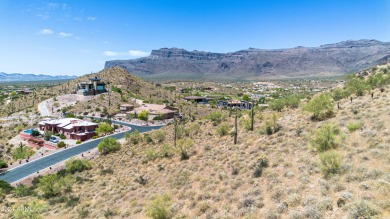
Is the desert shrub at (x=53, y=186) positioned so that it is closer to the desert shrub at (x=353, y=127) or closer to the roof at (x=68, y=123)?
the desert shrub at (x=353, y=127)

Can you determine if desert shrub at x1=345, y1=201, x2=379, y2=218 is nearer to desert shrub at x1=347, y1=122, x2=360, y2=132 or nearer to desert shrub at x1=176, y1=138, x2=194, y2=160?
desert shrub at x1=347, y1=122, x2=360, y2=132

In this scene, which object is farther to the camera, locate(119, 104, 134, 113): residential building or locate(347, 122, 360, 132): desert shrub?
locate(119, 104, 134, 113): residential building

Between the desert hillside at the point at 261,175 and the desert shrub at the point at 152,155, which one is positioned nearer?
the desert hillside at the point at 261,175

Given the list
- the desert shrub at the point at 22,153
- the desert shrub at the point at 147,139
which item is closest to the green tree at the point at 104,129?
the desert shrub at the point at 22,153

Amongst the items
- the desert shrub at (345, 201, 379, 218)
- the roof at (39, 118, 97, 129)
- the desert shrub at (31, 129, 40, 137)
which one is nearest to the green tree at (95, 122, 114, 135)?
the roof at (39, 118, 97, 129)

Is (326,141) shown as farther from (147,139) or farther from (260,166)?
(147,139)
